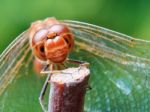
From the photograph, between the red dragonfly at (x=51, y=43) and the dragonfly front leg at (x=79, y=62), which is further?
the red dragonfly at (x=51, y=43)

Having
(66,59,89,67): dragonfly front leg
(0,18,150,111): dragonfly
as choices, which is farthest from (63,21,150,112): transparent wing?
(66,59,89,67): dragonfly front leg

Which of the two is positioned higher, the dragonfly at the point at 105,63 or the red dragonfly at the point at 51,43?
the red dragonfly at the point at 51,43

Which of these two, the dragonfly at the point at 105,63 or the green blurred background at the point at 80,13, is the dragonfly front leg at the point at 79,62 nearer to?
Result: the dragonfly at the point at 105,63

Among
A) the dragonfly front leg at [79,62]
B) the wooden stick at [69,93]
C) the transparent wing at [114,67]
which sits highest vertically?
the wooden stick at [69,93]

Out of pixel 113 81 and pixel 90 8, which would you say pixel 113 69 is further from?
pixel 90 8

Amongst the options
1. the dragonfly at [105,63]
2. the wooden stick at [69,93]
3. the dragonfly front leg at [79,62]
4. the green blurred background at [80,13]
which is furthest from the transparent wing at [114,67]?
the wooden stick at [69,93]

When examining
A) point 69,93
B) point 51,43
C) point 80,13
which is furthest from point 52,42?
point 80,13

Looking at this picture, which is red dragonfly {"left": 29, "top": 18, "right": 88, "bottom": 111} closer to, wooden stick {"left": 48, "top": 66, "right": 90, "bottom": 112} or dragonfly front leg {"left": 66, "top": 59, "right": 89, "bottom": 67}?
dragonfly front leg {"left": 66, "top": 59, "right": 89, "bottom": 67}

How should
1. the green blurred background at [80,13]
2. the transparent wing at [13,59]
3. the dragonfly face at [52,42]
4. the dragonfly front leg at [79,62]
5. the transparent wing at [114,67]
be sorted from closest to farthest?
the dragonfly front leg at [79,62] → the dragonfly face at [52,42] → the transparent wing at [114,67] → the transparent wing at [13,59] → the green blurred background at [80,13]
